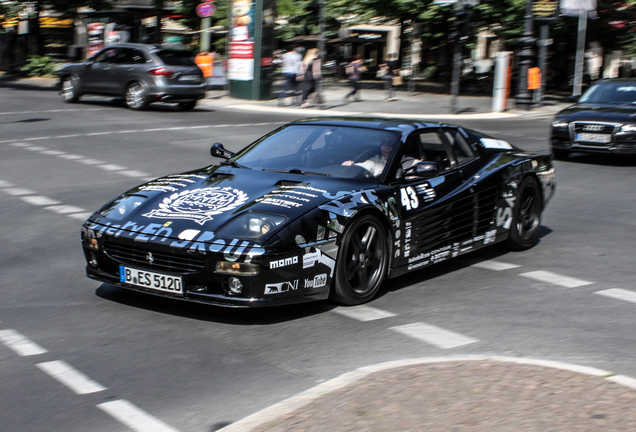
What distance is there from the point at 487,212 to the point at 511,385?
3416mm

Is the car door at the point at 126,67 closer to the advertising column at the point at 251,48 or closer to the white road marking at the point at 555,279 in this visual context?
the advertising column at the point at 251,48

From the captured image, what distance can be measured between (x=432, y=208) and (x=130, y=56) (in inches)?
712

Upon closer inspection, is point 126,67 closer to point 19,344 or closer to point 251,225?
point 251,225

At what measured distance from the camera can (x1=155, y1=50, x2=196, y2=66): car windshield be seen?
22750 mm

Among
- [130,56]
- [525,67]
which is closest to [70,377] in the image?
[130,56]

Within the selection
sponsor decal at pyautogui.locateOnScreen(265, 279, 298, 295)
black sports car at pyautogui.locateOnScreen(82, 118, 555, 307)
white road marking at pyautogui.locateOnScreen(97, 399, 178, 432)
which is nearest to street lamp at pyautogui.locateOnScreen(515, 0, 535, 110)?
black sports car at pyautogui.locateOnScreen(82, 118, 555, 307)

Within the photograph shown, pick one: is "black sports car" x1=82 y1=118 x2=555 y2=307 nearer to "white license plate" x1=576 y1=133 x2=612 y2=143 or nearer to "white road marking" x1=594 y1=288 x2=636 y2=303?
"white road marking" x1=594 y1=288 x2=636 y2=303

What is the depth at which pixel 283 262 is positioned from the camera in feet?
17.9

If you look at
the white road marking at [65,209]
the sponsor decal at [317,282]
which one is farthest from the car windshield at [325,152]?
the white road marking at [65,209]

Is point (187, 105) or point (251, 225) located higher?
point (251, 225)

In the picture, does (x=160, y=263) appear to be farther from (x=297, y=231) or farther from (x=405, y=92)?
(x=405, y=92)

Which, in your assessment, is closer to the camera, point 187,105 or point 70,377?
point 70,377

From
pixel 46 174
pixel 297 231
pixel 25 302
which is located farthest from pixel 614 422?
pixel 46 174

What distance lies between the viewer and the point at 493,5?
32062 millimetres
